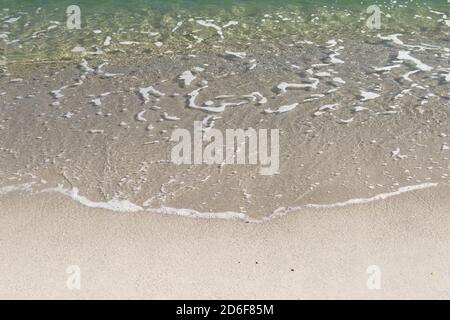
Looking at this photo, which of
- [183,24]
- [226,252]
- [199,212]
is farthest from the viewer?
[183,24]

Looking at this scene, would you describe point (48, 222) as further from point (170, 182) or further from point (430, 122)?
point (430, 122)

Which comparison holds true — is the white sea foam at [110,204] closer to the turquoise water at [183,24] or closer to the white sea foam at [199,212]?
the white sea foam at [199,212]

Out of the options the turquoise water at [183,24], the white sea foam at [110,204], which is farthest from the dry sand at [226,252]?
the turquoise water at [183,24]

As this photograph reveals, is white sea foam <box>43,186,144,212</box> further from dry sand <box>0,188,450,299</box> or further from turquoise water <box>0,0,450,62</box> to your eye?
turquoise water <box>0,0,450,62</box>

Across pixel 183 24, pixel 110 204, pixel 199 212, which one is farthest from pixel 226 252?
pixel 183 24

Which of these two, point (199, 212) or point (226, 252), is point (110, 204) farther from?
point (226, 252)
